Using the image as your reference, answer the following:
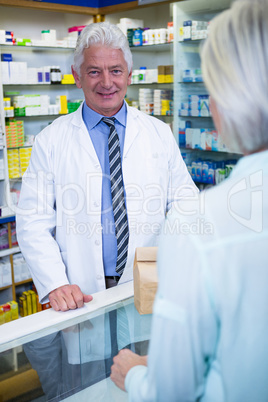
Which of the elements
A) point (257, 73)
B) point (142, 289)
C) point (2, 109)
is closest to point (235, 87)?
point (257, 73)

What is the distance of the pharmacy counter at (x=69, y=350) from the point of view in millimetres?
1269

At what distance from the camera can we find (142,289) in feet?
4.88

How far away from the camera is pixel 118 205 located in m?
2.15

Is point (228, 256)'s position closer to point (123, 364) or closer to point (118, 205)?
point (123, 364)

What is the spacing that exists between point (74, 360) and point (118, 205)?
91cm

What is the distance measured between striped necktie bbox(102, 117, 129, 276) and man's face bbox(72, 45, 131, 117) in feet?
0.65

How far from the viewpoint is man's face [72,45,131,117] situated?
6.93ft

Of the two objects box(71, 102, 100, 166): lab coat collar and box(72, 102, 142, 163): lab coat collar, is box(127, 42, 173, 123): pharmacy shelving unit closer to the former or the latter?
box(72, 102, 142, 163): lab coat collar

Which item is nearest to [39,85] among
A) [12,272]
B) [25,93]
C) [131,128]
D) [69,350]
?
[25,93]

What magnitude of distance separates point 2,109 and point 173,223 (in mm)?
3825

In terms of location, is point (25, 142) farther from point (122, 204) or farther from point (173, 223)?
point (173, 223)

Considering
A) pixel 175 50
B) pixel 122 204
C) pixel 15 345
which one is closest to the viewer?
pixel 15 345

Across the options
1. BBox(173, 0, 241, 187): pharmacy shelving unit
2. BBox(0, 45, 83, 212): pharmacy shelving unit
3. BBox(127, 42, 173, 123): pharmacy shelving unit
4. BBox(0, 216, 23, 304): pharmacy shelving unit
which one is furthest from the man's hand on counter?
BBox(127, 42, 173, 123): pharmacy shelving unit

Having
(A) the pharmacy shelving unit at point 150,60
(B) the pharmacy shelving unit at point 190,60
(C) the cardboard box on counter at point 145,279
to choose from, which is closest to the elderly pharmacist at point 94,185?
(C) the cardboard box on counter at point 145,279
